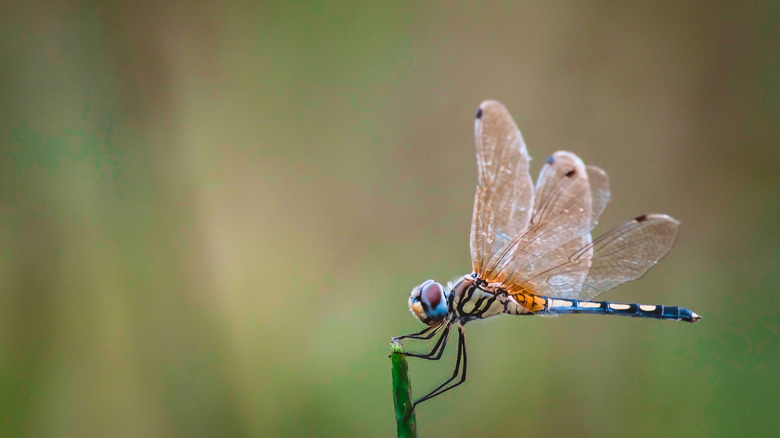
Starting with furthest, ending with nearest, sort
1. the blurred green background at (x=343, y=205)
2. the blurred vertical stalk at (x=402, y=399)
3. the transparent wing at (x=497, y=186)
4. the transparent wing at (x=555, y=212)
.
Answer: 1. the blurred green background at (x=343, y=205)
2. the transparent wing at (x=555, y=212)
3. the transparent wing at (x=497, y=186)
4. the blurred vertical stalk at (x=402, y=399)

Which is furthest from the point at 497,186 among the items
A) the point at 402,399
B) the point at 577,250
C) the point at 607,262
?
the point at 402,399

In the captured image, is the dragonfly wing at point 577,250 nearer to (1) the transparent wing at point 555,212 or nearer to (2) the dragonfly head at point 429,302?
(1) the transparent wing at point 555,212

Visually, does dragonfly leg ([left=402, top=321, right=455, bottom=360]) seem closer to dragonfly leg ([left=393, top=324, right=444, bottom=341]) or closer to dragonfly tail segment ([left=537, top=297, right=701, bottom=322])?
dragonfly leg ([left=393, top=324, right=444, bottom=341])

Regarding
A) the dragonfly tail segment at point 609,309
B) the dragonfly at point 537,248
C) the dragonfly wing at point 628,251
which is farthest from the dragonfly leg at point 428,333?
the dragonfly wing at point 628,251

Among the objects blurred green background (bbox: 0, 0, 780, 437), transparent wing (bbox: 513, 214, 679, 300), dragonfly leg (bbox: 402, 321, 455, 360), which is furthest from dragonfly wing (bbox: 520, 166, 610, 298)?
blurred green background (bbox: 0, 0, 780, 437)

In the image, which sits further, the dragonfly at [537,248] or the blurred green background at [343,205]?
the blurred green background at [343,205]

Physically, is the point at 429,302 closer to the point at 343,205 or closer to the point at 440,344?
the point at 440,344

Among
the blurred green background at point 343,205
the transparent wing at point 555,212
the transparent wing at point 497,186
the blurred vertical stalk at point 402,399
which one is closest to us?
the blurred vertical stalk at point 402,399

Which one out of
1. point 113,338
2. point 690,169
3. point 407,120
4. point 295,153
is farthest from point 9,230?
point 690,169
